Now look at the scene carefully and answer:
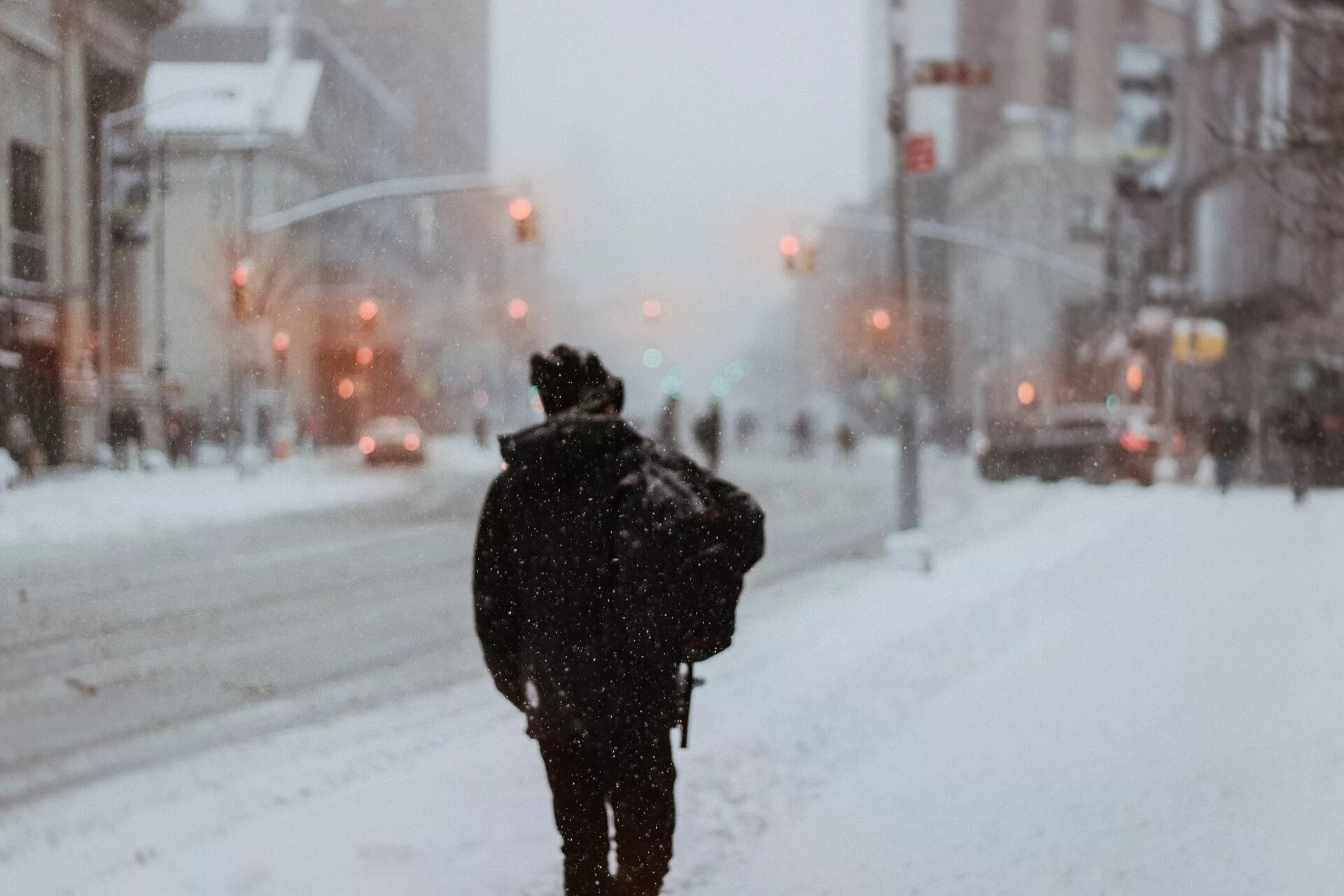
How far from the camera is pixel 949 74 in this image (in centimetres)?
1493

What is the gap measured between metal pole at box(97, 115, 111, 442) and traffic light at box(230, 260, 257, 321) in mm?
5879

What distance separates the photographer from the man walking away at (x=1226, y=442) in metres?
25.0

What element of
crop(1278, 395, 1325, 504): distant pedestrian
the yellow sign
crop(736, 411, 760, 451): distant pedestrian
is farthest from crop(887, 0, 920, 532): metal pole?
crop(736, 411, 760, 451): distant pedestrian

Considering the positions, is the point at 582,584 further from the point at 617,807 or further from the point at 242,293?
the point at 242,293

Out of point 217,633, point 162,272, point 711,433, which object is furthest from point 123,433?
point 217,633

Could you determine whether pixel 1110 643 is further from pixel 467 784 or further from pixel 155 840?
pixel 155 840

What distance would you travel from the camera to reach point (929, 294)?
10231 cm

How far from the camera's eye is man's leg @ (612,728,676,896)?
3.68m

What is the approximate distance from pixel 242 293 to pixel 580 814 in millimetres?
25037

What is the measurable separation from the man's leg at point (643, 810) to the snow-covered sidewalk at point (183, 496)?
1696 centimetres

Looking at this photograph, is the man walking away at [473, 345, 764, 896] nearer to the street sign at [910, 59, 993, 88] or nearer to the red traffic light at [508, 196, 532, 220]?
the street sign at [910, 59, 993, 88]

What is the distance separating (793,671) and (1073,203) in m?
74.4

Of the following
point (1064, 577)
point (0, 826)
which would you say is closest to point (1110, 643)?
point (1064, 577)

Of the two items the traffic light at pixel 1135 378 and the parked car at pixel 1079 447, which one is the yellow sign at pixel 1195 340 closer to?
the traffic light at pixel 1135 378
